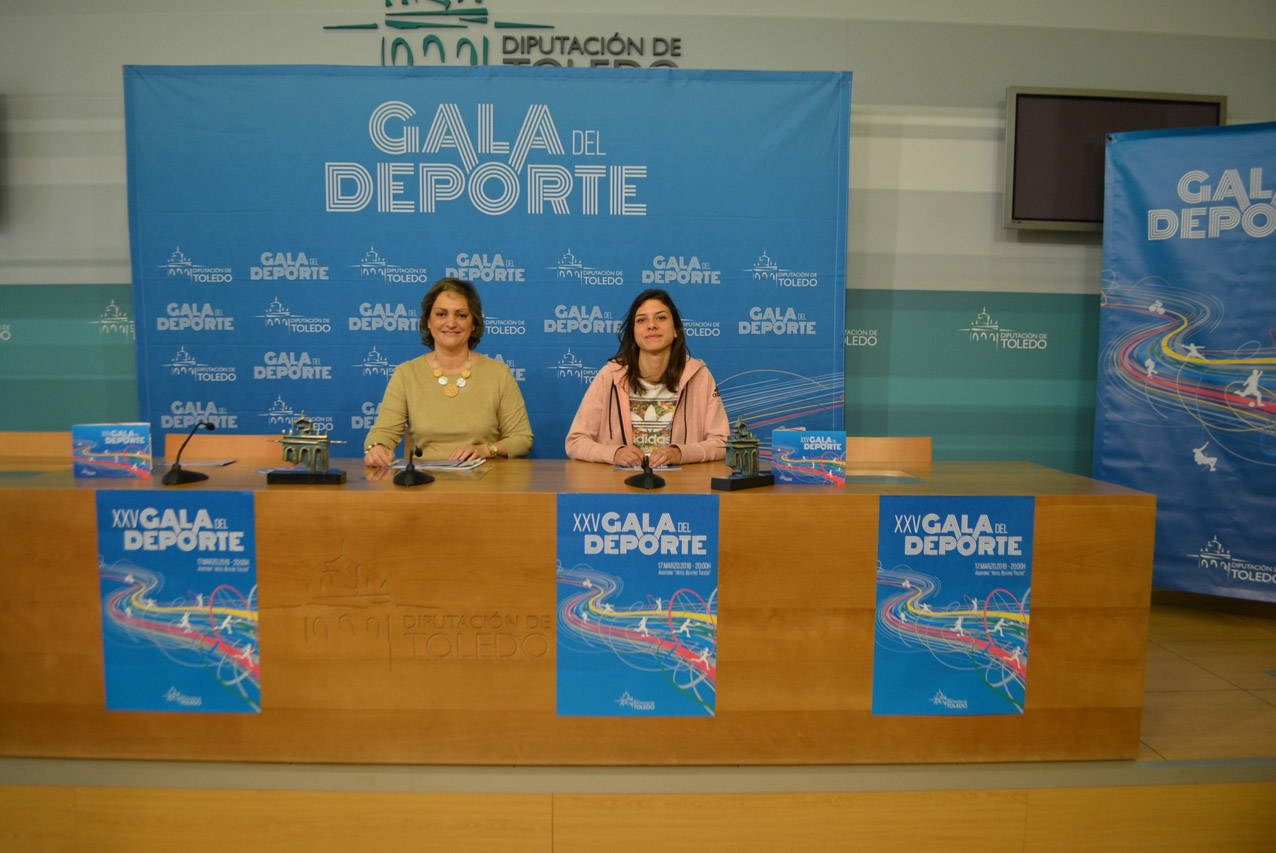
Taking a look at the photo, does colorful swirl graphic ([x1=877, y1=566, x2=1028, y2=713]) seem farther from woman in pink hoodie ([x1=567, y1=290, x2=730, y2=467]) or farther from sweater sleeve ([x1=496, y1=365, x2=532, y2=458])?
sweater sleeve ([x1=496, y1=365, x2=532, y2=458])

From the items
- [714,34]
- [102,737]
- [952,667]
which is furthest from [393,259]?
[952,667]

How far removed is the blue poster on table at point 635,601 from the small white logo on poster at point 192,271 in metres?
2.64

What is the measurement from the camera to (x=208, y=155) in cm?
343

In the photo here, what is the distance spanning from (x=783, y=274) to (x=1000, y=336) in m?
1.21

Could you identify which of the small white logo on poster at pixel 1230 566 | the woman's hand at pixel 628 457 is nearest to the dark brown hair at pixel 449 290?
the woman's hand at pixel 628 457

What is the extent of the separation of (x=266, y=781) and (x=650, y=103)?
118 inches

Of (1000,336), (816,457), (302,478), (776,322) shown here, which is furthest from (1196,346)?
(302,478)

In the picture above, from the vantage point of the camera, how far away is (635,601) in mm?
1759

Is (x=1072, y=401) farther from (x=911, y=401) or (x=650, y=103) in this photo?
(x=650, y=103)

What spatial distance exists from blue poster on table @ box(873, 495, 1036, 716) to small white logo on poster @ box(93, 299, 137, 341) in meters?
3.70

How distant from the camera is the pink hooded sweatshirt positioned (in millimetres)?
2656

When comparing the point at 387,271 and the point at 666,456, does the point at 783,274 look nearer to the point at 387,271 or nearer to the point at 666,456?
the point at 666,456

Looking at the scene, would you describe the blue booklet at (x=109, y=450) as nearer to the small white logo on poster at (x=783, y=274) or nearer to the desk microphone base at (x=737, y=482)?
the desk microphone base at (x=737, y=482)

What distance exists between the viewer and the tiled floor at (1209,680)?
2.00m
